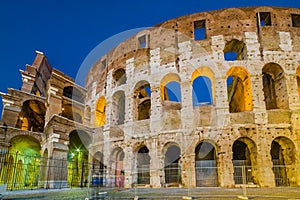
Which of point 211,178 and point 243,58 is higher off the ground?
point 243,58

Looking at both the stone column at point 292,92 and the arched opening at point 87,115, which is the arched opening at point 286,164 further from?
the arched opening at point 87,115

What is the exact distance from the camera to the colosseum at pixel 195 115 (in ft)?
45.3

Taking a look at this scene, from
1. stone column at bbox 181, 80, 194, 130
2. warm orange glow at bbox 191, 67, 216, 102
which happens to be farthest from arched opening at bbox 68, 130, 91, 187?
warm orange glow at bbox 191, 67, 216, 102

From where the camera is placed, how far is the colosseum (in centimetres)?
1381

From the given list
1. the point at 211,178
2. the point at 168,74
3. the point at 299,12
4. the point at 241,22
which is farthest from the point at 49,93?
the point at 299,12

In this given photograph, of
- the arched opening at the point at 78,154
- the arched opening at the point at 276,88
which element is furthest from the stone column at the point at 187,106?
the arched opening at the point at 78,154

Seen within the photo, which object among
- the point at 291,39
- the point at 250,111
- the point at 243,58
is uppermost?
the point at 291,39

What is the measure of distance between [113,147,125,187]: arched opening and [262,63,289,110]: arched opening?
1098cm

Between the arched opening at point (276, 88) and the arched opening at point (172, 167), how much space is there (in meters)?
7.27

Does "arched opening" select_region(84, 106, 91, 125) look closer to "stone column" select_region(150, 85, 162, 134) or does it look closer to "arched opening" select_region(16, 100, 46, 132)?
"arched opening" select_region(16, 100, 46, 132)

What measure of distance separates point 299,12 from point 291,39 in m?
2.41

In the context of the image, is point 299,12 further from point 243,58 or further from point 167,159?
point 167,159

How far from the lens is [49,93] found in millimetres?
19812

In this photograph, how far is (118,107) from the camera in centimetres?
1955
